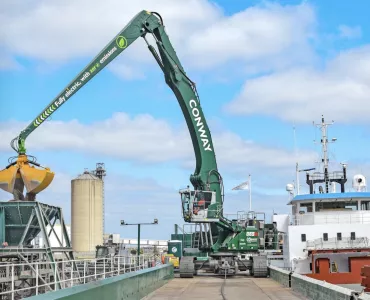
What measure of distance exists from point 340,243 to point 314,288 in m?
15.0

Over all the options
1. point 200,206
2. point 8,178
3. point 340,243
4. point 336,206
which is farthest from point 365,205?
point 8,178

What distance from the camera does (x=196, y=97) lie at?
31953 millimetres

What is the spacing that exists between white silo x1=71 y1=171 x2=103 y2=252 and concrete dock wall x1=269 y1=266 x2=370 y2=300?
44.3 meters

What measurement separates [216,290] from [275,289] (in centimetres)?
218

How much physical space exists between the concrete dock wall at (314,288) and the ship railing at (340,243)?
471 cm

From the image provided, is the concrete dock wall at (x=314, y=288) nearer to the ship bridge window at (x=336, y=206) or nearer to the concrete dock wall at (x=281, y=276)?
the concrete dock wall at (x=281, y=276)

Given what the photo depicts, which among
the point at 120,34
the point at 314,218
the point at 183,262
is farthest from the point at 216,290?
the point at 120,34

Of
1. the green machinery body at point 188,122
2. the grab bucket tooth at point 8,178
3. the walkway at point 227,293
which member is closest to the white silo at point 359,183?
the green machinery body at point 188,122

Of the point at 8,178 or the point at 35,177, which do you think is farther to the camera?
the point at 8,178

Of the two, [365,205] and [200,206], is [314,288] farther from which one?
[365,205]

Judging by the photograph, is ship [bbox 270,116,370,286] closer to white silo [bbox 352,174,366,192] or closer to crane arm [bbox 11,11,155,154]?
white silo [bbox 352,174,366,192]

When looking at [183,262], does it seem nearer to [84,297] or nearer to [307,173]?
[307,173]

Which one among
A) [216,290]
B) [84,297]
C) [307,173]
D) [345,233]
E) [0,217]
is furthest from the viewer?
[307,173]

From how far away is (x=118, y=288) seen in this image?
45.1 ft
